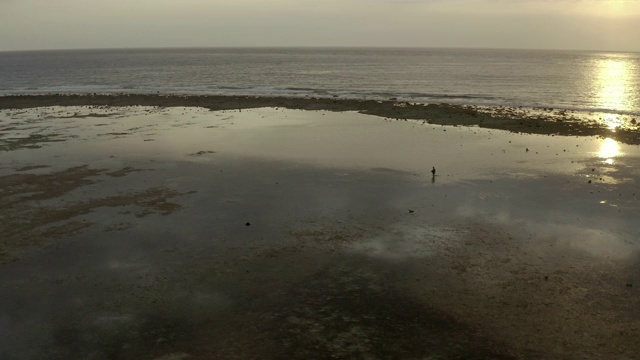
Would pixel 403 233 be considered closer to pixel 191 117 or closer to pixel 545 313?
pixel 545 313

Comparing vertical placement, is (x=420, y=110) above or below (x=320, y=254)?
above

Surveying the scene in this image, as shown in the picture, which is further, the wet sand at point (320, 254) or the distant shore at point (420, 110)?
the distant shore at point (420, 110)

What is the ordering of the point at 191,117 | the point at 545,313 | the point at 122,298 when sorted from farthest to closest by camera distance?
the point at 191,117 < the point at 122,298 < the point at 545,313

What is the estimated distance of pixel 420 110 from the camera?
46500 mm

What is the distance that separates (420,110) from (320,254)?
34.8 meters

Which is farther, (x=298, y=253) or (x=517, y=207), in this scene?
(x=517, y=207)

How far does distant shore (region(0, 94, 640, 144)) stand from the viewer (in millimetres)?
36178

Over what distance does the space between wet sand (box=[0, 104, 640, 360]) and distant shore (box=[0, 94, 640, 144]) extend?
8.75 m

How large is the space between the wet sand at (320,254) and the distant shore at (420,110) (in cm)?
875

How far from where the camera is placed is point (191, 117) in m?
43.7

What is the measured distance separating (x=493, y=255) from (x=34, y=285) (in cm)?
1217

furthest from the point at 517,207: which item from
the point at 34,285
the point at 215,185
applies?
the point at 34,285

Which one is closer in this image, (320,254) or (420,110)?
(320,254)

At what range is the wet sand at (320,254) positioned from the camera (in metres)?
9.98
